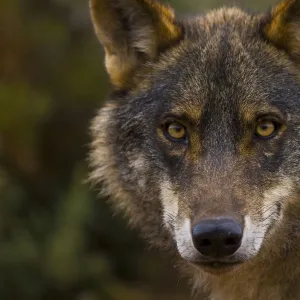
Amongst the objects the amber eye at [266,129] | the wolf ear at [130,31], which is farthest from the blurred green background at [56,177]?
the amber eye at [266,129]

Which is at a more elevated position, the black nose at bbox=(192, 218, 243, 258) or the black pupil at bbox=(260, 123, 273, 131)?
the black pupil at bbox=(260, 123, 273, 131)

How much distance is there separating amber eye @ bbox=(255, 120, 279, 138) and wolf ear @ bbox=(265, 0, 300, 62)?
1.93ft

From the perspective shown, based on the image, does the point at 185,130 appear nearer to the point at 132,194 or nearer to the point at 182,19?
the point at 132,194

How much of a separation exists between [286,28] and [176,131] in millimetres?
1035

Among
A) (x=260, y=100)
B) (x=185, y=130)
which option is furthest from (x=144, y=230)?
(x=260, y=100)

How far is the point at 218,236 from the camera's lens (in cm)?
480

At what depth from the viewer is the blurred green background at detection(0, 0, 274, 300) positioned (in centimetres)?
970

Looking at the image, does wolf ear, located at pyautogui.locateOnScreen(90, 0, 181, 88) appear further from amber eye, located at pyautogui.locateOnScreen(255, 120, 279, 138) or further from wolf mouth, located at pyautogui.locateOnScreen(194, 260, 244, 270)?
wolf mouth, located at pyautogui.locateOnScreen(194, 260, 244, 270)

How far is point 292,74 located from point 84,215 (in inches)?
190

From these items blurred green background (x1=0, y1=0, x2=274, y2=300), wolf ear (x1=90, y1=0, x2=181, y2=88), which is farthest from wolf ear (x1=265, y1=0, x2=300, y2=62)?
blurred green background (x1=0, y1=0, x2=274, y2=300)

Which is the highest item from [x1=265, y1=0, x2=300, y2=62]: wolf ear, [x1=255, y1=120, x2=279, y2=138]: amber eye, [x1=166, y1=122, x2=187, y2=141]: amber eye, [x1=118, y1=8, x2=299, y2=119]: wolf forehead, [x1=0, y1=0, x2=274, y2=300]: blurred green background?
[x1=265, y1=0, x2=300, y2=62]: wolf ear

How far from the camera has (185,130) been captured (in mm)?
5473

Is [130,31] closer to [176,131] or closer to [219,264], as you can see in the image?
[176,131]

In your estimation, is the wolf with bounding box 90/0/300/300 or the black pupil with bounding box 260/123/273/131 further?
the black pupil with bounding box 260/123/273/131
